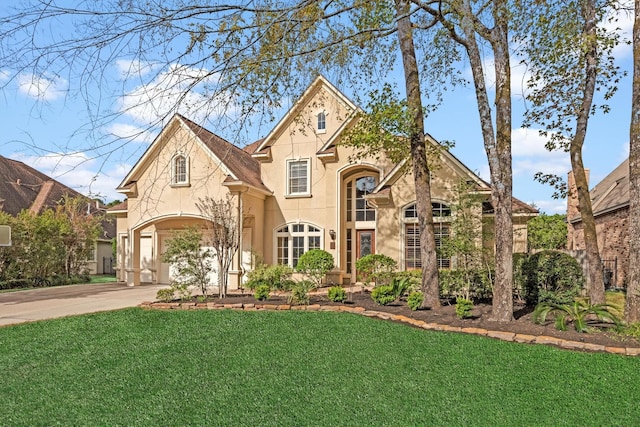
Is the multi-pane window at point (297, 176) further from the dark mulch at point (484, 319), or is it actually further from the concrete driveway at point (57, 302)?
the dark mulch at point (484, 319)

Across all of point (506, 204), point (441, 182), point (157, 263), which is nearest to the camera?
point (506, 204)

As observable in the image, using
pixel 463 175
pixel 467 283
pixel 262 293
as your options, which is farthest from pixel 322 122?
pixel 467 283

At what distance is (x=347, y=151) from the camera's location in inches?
648

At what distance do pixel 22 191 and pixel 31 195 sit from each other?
52 cm

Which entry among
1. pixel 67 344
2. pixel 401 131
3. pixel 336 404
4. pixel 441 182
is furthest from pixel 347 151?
pixel 336 404

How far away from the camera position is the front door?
16688 millimetres

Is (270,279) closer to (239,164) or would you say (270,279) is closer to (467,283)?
(467,283)

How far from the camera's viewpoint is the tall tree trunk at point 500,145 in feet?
26.3

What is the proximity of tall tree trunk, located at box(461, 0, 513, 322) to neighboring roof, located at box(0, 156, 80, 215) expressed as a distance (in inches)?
929

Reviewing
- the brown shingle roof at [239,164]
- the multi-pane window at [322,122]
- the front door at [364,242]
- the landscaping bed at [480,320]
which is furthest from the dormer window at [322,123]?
the landscaping bed at [480,320]

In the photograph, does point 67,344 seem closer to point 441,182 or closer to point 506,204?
point 506,204

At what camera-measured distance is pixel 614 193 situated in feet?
65.6

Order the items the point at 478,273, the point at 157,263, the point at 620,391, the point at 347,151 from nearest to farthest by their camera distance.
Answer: the point at 620,391, the point at 478,273, the point at 347,151, the point at 157,263

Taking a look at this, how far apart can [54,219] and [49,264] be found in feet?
6.44
